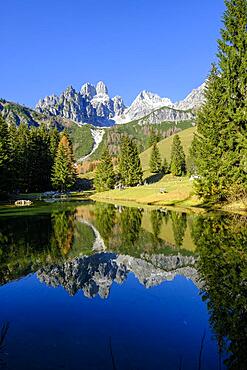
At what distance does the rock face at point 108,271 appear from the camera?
13141 millimetres

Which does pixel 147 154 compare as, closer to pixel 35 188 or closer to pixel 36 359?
pixel 35 188

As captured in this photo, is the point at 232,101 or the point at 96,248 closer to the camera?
the point at 96,248

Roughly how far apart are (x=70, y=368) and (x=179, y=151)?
401 feet

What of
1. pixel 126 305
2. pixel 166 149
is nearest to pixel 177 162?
pixel 166 149

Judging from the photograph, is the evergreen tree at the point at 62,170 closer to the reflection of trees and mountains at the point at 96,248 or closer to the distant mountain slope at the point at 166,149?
the distant mountain slope at the point at 166,149

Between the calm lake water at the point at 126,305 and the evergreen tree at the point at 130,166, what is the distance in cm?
7850

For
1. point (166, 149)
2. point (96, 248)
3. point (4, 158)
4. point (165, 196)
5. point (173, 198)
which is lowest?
point (96, 248)

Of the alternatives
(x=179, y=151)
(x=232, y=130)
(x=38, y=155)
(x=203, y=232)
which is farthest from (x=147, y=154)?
(x=203, y=232)

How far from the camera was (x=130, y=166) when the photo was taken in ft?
329

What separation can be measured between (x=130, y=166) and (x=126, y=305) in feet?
295

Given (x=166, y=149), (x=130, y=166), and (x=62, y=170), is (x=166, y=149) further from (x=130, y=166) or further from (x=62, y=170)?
(x=62, y=170)

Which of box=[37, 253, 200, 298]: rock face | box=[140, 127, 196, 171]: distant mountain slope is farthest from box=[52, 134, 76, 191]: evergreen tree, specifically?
box=[37, 253, 200, 298]: rock face

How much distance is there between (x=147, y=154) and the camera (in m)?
181


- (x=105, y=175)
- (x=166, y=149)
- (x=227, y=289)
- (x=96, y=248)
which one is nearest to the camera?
(x=227, y=289)
